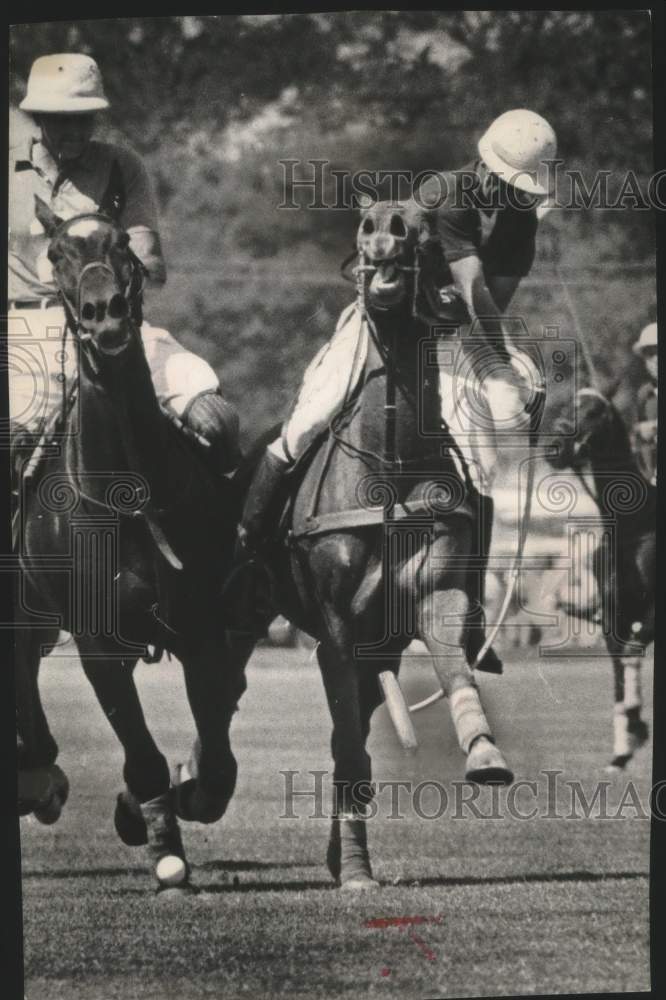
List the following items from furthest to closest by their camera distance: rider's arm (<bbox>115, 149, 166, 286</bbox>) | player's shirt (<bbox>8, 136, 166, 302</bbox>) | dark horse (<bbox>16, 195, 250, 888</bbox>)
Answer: rider's arm (<bbox>115, 149, 166, 286</bbox>), player's shirt (<bbox>8, 136, 166, 302</bbox>), dark horse (<bbox>16, 195, 250, 888</bbox>)

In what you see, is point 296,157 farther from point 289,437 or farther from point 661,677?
point 661,677

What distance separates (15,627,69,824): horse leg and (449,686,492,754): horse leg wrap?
6.24ft

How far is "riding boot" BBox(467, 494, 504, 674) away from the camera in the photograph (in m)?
11.5

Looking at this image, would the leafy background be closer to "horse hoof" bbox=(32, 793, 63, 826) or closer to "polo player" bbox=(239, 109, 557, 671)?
"polo player" bbox=(239, 109, 557, 671)

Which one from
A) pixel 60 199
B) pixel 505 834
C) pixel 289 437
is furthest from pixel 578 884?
pixel 60 199

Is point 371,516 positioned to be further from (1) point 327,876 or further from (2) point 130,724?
(1) point 327,876

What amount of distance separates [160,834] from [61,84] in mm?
3519

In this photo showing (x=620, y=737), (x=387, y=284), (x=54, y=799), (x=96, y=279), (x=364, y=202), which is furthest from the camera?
(x=620, y=737)

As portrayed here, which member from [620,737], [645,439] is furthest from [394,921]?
[645,439]

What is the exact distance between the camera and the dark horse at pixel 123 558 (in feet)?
36.7

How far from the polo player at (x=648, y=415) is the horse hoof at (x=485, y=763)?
164 cm

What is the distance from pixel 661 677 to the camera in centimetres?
1191

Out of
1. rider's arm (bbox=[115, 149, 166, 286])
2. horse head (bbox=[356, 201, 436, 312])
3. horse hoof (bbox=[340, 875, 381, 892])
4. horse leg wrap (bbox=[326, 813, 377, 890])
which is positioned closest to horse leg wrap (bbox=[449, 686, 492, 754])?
horse leg wrap (bbox=[326, 813, 377, 890])

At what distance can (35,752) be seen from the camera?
11.7m
